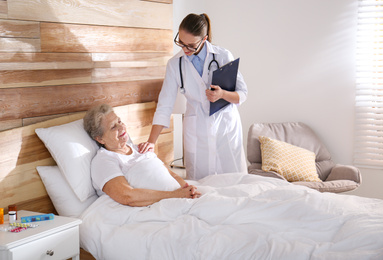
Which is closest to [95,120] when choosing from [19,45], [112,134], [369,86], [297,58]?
[112,134]

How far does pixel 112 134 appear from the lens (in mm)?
2518

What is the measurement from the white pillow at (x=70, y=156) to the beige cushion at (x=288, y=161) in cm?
160

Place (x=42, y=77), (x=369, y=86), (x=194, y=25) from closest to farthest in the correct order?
(x=42, y=77)
(x=194, y=25)
(x=369, y=86)

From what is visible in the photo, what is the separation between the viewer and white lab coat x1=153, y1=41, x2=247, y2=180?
297 cm

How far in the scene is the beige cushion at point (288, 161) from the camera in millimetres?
3564

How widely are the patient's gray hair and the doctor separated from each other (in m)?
0.47

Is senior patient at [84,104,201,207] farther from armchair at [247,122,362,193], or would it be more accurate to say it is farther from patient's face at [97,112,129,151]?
armchair at [247,122,362,193]

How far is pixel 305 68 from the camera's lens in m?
4.06

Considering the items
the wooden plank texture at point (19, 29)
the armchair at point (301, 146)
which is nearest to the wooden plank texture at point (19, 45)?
the wooden plank texture at point (19, 29)

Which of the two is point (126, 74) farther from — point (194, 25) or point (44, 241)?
point (44, 241)

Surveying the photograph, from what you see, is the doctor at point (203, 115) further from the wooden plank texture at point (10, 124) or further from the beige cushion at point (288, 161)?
the wooden plank texture at point (10, 124)

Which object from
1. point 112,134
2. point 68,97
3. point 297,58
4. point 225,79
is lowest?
point 112,134

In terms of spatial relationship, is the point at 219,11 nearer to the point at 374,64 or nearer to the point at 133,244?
the point at 374,64

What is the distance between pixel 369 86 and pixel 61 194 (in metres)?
2.65
